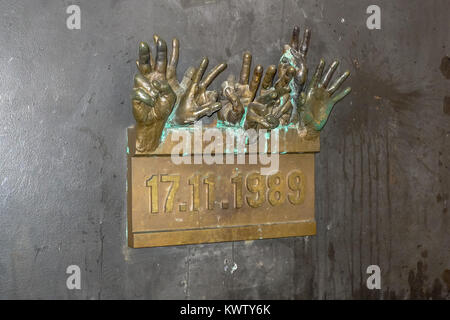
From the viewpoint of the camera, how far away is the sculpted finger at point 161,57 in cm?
145

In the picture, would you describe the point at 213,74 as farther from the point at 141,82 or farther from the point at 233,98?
the point at 141,82

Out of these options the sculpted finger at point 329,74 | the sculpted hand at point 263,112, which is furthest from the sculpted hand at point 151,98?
the sculpted finger at point 329,74

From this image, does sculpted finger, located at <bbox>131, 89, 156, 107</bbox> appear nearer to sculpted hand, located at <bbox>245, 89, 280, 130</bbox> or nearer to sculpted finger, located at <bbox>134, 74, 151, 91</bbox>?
sculpted finger, located at <bbox>134, 74, 151, 91</bbox>

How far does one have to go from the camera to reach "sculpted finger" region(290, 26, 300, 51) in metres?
1.63

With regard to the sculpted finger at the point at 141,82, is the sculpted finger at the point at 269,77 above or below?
above

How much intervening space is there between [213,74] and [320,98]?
37cm

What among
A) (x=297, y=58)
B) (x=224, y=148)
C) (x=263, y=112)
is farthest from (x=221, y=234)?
(x=297, y=58)

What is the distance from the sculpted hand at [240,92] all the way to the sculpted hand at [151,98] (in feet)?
0.59

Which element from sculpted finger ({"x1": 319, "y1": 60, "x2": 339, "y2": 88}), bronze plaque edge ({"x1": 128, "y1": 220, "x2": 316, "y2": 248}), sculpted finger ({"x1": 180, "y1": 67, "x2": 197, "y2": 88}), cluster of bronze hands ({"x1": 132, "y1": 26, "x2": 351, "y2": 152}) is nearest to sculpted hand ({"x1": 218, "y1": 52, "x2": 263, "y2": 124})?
cluster of bronze hands ({"x1": 132, "y1": 26, "x2": 351, "y2": 152})

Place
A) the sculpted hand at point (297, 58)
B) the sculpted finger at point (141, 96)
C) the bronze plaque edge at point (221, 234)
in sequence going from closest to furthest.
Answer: the sculpted finger at point (141, 96) → the bronze plaque edge at point (221, 234) → the sculpted hand at point (297, 58)

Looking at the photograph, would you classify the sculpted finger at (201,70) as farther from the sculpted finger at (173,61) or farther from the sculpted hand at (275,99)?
the sculpted hand at (275,99)

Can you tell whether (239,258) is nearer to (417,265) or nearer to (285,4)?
(417,265)

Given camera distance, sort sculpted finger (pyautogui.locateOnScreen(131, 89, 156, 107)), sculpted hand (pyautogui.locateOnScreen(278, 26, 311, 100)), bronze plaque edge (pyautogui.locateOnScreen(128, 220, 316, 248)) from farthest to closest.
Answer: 1. sculpted hand (pyautogui.locateOnScreen(278, 26, 311, 100))
2. bronze plaque edge (pyautogui.locateOnScreen(128, 220, 316, 248))
3. sculpted finger (pyautogui.locateOnScreen(131, 89, 156, 107))

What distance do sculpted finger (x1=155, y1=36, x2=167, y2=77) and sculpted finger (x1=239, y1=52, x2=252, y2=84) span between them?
254 mm
